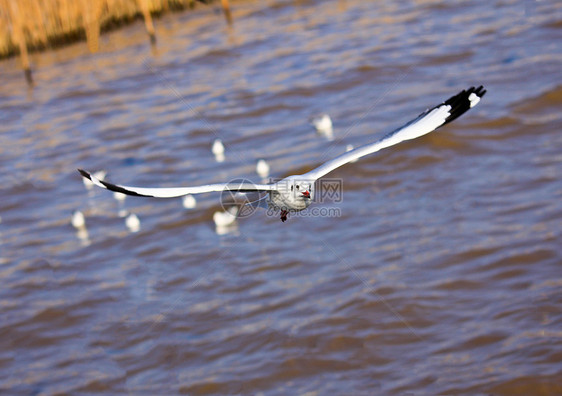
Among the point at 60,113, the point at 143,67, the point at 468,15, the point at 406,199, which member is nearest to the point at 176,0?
the point at 143,67

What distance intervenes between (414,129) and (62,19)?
12.7m

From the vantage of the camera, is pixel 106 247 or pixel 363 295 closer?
pixel 363 295

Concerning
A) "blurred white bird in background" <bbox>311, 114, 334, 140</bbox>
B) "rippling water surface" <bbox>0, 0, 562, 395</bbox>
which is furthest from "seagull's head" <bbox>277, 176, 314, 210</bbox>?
"blurred white bird in background" <bbox>311, 114, 334, 140</bbox>

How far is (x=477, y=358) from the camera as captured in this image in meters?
7.66

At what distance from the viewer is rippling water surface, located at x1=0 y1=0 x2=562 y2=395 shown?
27.0 feet

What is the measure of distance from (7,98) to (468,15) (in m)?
9.98

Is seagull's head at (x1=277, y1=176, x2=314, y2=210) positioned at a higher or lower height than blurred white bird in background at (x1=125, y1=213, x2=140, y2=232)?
higher

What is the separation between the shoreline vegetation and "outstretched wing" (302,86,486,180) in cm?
1111

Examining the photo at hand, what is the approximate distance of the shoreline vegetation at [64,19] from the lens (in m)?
16.8

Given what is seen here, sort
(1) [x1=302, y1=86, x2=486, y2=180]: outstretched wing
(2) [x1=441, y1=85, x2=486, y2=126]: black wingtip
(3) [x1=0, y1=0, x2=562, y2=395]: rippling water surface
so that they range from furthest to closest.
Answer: (3) [x1=0, y1=0, x2=562, y2=395]: rippling water surface
(2) [x1=441, y1=85, x2=486, y2=126]: black wingtip
(1) [x1=302, y1=86, x2=486, y2=180]: outstretched wing

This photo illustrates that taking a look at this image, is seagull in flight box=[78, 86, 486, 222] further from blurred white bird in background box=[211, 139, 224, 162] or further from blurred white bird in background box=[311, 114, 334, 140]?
blurred white bird in background box=[211, 139, 224, 162]

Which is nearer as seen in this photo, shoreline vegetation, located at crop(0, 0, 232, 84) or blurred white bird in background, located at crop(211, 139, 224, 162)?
blurred white bird in background, located at crop(211, 139, 224, 162)

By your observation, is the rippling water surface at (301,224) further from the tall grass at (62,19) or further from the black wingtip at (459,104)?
the black wingtip at (459,104)

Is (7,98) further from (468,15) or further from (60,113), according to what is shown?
(468,15)
